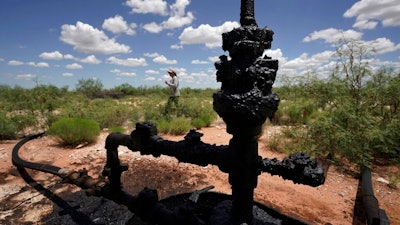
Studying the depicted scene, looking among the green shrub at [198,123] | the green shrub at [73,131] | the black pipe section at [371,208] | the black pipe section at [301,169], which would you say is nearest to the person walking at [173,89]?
the green shrub at [198,123]

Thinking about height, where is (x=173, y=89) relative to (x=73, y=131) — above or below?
above

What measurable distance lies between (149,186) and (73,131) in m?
3.16

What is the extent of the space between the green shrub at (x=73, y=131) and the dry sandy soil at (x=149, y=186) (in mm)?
556

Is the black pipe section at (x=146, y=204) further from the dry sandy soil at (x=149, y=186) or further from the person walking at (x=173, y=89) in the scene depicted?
the person walking at (x=173, y=89)

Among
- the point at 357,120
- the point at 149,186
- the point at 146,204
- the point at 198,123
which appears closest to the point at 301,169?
the point at 146,204

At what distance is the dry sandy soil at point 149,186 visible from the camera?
3109 mm

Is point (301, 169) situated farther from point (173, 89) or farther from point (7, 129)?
point (173, 89)

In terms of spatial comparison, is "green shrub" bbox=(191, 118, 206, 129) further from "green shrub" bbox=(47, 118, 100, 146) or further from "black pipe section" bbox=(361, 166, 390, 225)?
"black pipe section" bbox=(361, 166, 390, 225)

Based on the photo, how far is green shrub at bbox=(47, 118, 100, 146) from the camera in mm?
6047

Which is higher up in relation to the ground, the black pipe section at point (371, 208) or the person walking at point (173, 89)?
the person walking at point (173, 89)

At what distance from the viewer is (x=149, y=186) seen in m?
3.94

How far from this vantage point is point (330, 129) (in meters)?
5.48

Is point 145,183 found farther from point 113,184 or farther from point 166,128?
point 166,128

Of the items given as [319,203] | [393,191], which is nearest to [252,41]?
[319,203]
